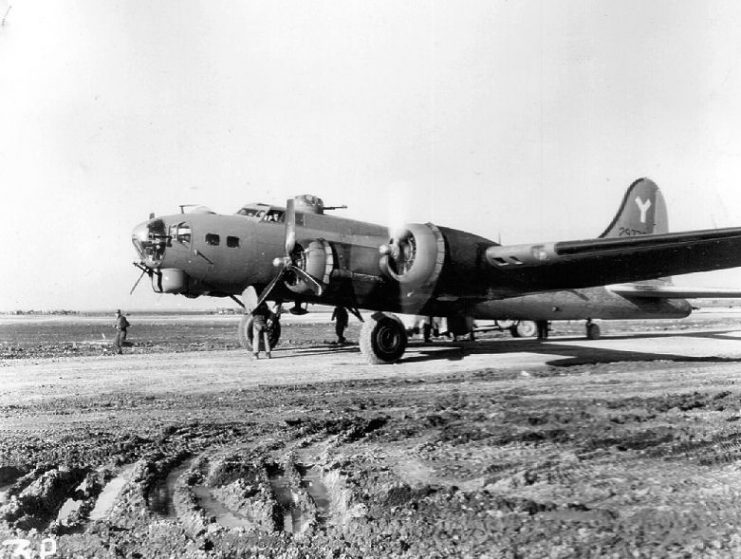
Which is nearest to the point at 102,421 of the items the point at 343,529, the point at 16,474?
the point at 16,474

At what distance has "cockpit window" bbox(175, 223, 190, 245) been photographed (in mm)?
11992

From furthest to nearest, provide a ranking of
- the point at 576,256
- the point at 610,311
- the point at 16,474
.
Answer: the point at 610,311 → the point at 576,256 → the point at 16,474

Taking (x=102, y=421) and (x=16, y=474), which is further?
(x=102, y=421)

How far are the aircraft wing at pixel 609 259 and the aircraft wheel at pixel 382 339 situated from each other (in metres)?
2.38

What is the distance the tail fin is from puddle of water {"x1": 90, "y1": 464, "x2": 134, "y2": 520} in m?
17.2

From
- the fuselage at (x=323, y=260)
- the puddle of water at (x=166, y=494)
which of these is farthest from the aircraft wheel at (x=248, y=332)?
the puddle of water at (x=166, y=494)

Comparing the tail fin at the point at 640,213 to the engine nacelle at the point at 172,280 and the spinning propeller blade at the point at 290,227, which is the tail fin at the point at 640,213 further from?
the engine nacelle at the point at 172,280

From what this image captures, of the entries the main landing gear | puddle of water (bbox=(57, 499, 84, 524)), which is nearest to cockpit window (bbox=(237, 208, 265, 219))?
puddle of water (bbox=(57, 499, 84, 524))

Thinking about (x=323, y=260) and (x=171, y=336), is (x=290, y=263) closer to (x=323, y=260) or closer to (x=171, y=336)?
(x=323, y=260)

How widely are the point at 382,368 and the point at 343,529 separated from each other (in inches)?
343

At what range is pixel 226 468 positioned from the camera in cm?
433

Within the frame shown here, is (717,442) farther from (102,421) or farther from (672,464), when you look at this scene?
(102,421)

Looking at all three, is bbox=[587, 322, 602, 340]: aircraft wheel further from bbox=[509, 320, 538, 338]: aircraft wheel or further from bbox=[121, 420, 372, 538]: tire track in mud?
bbox=[121, 420, 372, 538]: tire track in mud

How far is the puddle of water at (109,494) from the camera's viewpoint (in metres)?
3.47
